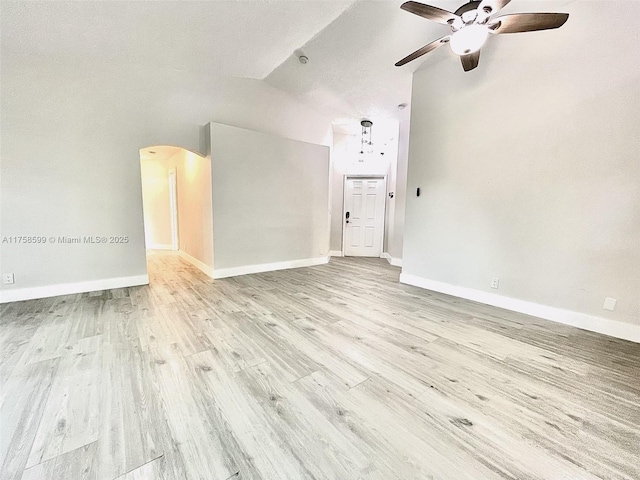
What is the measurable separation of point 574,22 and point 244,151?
429 cm

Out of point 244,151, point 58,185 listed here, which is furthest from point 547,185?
point 58,185

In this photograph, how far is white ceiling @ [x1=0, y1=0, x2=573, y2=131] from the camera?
2689 millimetres

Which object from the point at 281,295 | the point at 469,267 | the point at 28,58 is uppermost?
the point at 28,58

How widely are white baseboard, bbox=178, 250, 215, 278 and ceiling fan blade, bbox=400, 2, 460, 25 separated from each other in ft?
13.7

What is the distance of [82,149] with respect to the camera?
332 centimetres

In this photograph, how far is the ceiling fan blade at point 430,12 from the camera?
2020 millimetres

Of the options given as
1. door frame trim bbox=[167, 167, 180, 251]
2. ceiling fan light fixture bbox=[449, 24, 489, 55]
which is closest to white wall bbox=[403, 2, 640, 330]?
ceiling fan light fixture bbox=[449, 24, 489, 55]

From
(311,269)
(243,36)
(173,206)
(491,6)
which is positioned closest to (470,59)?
(491,6)

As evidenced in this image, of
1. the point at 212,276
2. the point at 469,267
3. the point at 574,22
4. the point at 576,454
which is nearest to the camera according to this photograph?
the point at 576,454

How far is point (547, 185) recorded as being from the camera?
9.21 feet

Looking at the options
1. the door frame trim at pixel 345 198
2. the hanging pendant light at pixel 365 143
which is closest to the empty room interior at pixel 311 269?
the hanging pendant light at pixel 365 143

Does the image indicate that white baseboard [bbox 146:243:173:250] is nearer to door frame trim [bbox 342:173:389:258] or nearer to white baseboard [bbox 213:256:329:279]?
white baseboard [bbox 213:256:329:279]

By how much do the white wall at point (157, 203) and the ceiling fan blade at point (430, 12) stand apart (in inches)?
258

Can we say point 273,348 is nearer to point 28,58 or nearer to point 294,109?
point 28,58
